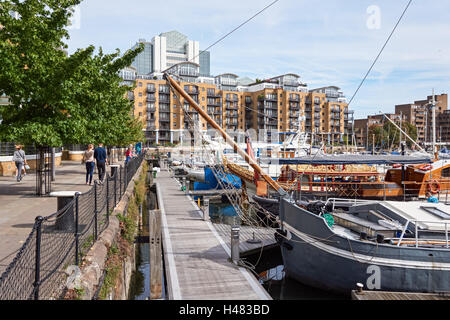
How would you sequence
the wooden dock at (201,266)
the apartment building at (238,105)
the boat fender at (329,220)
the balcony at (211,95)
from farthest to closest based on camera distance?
the balcony at (211,95)
the apartment building at (238,105)
the boat fender at (329,220)
the wooden dock at (201,266)

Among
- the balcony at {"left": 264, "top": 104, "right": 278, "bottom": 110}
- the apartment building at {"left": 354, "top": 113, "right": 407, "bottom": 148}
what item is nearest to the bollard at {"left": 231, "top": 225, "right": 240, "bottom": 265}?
the balcony at {"left": 264, "top": 104, "right": 278, "bottom": 110}

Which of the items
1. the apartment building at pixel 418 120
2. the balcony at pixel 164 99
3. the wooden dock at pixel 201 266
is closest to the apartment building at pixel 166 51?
the balcony at pixel 164 99

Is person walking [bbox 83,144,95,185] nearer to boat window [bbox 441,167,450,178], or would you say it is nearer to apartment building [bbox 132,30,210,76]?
boat window [bbox 441,167,450,178]

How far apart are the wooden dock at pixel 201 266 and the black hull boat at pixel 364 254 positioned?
200 centimetres

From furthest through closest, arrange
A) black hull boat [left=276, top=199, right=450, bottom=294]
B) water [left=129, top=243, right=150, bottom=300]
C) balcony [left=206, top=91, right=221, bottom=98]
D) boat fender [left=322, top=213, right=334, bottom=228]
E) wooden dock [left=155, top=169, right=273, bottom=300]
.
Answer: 1. balcony [left=206, top=91, right=221, bottom=98]
2. water [left=129, top=243, right=150, bottom=300]
3. boat fender [left=322, top=213, right=334, bottom=228]
4. black hull boat [left=276, top=199, right=450, bottom=294]
5. wooden dock [left=155, top=169, right=273, bottom=300]

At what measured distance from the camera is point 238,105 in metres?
98.5

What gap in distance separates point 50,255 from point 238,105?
94732mm

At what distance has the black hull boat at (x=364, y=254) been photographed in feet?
27.0

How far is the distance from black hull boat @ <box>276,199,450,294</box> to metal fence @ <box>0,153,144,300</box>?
210 inches

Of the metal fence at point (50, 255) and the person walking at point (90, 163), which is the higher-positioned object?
the person walking at point (90, 163)

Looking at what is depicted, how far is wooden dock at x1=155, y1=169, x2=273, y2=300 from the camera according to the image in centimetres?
746

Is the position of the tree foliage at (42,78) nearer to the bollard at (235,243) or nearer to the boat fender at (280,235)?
the bollard at (235,243)

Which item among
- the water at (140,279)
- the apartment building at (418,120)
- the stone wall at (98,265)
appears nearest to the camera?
the stone wall at (98,265)
